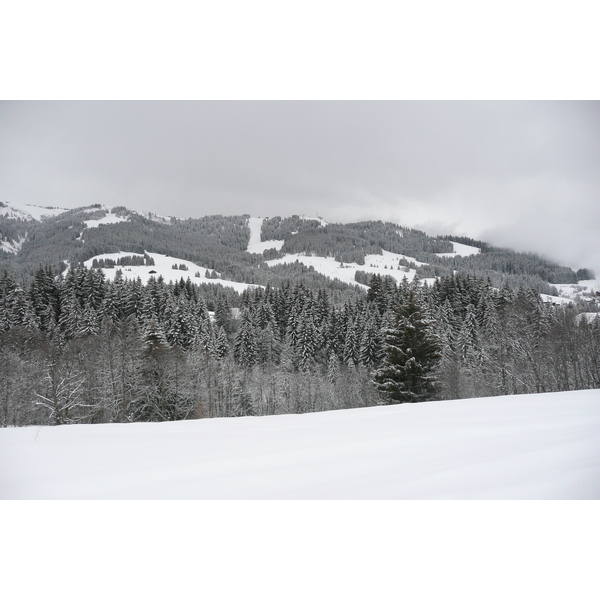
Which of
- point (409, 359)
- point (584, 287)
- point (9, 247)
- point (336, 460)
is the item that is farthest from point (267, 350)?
point (336, 460)

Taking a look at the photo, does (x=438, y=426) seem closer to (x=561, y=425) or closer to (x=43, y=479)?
(x=561, y=425)

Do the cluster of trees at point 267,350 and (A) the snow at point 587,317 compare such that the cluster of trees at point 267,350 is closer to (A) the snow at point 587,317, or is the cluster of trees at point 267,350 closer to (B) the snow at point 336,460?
(A) the snow at point 587,317

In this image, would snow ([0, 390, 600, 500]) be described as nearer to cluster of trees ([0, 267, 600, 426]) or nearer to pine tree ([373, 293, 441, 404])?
pine tree ([373, 293, 441, 404])

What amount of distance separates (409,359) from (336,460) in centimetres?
1232

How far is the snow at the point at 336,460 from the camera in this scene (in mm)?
2973

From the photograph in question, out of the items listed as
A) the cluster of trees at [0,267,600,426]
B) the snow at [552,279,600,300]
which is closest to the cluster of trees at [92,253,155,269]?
the cluster of trees at [0,267,600,426]

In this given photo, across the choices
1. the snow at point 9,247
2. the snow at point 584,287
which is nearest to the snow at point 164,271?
the snow at point 9,247

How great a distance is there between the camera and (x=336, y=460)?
3551mm

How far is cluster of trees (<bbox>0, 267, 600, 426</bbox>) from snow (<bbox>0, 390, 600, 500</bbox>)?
10897 millimetres

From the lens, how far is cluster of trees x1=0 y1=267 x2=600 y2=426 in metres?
23.6

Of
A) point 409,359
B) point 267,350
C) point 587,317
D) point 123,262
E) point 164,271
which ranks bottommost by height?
point 409,359

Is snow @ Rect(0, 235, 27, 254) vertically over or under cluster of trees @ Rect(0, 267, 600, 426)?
over

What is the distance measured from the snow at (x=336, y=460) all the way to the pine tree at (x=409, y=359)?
9.76 metres

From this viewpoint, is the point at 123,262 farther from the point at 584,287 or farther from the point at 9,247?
the point at 584,287
